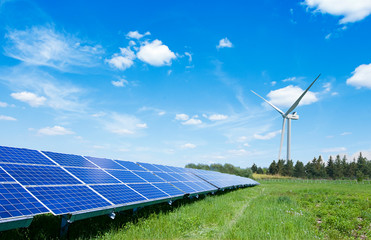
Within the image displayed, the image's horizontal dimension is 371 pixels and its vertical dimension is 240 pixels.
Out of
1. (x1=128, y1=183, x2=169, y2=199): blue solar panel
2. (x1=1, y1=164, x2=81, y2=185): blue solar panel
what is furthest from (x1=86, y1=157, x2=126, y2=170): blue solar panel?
(x1=1, y1=164, x2=81, y2=185): blue solar panel

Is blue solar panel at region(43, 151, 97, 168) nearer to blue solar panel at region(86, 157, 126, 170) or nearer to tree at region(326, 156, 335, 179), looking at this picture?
blue solar panel at region(86, 157, 126, 170)

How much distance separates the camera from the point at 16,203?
669 cm

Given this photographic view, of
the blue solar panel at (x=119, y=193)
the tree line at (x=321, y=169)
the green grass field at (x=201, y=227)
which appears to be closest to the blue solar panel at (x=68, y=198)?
the blue solar panel at (x=119, y=193)

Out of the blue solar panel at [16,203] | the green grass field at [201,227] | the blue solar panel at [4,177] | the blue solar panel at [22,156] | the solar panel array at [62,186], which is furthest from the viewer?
the blue solar panel at [22,156]

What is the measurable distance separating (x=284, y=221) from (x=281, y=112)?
83524mm

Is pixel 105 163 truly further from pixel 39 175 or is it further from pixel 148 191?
pixel 39 175

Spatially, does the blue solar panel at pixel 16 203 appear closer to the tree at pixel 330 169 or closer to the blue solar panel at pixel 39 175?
the blue solar panel at pixel 39 175

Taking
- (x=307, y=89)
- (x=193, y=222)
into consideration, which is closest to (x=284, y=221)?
(x=193, y=222)

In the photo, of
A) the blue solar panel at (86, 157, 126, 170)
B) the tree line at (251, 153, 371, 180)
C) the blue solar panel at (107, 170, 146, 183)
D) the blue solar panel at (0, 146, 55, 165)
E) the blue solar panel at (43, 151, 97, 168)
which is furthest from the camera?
the tree line at (251, 153, 371, 180)

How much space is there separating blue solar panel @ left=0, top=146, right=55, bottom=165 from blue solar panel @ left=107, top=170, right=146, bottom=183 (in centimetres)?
317

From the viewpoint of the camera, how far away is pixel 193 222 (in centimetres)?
1080

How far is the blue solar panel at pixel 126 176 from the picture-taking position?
41.9 feet

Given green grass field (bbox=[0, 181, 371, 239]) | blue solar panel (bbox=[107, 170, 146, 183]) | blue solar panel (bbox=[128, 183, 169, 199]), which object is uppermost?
blue solar panel (bbox=[107, 170, 146, 183])

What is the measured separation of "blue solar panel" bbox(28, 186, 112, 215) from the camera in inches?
293
